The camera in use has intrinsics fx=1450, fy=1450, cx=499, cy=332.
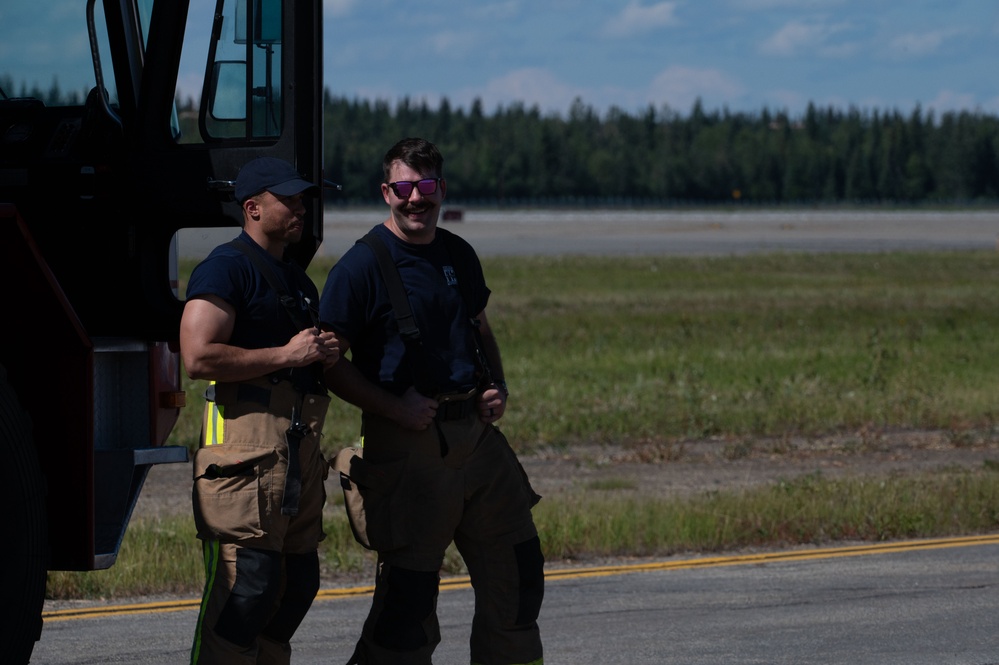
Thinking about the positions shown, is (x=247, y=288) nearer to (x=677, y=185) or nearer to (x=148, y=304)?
(x=148, y=304)

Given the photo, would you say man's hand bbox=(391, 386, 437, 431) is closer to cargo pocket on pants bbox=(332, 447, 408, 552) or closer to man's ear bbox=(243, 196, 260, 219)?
cargo pocket on pants bbox=(332, 447, 408, 552)

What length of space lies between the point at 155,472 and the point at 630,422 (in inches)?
173

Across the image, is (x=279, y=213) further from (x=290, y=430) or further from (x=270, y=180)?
(x=290, y=430)

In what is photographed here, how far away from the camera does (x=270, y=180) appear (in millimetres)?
4566

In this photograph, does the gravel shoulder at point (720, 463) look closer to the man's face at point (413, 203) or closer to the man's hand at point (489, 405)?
the man's hand at point (489, 405)

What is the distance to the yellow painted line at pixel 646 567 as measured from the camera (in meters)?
6.79

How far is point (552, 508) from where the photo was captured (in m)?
8.95

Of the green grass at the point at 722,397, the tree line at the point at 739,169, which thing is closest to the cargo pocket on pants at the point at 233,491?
the green grass at the point at 722,397

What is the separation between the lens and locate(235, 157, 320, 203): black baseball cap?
15.0ft

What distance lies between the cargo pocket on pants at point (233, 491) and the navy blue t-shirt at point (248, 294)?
35 cm

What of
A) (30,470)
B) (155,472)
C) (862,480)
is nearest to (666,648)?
(30,470)

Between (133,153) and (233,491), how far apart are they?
4.84 ft

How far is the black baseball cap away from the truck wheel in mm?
929

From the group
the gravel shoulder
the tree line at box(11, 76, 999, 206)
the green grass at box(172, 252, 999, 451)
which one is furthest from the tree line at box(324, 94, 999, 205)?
the gravel shoulder
